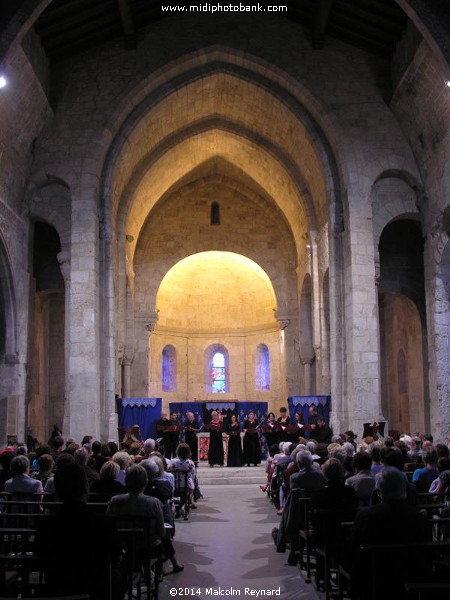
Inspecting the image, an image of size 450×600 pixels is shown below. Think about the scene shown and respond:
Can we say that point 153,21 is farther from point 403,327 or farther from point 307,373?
point 403,327

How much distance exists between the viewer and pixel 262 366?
26531 millimetres

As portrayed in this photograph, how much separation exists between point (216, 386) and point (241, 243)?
578 cm

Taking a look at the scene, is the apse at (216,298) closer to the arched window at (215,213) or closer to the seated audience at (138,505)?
the arched window at (215,213)

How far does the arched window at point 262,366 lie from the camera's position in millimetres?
26328

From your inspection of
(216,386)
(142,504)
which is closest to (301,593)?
(142,504)

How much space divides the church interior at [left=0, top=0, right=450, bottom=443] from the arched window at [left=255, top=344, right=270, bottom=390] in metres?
6.18

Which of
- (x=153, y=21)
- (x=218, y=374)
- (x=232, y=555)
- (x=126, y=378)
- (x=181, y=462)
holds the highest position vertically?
(x=153, y=21)

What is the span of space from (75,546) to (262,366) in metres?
22.7

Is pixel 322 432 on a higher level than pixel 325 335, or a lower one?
lower

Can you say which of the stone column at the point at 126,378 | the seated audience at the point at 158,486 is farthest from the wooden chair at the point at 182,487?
the stone column at the point at 126,378

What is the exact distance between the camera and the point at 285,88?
→ 17500mm

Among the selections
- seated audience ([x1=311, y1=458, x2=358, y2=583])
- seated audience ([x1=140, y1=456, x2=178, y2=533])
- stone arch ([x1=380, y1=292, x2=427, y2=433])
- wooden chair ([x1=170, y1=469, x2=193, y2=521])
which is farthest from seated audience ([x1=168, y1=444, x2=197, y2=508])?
stone arch ([x1=380, y1=292, x2=427, y2=433])

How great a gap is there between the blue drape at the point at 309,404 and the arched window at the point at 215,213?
913cm

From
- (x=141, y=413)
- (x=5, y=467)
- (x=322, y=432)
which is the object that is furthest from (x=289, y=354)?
(x=5, y=467)
